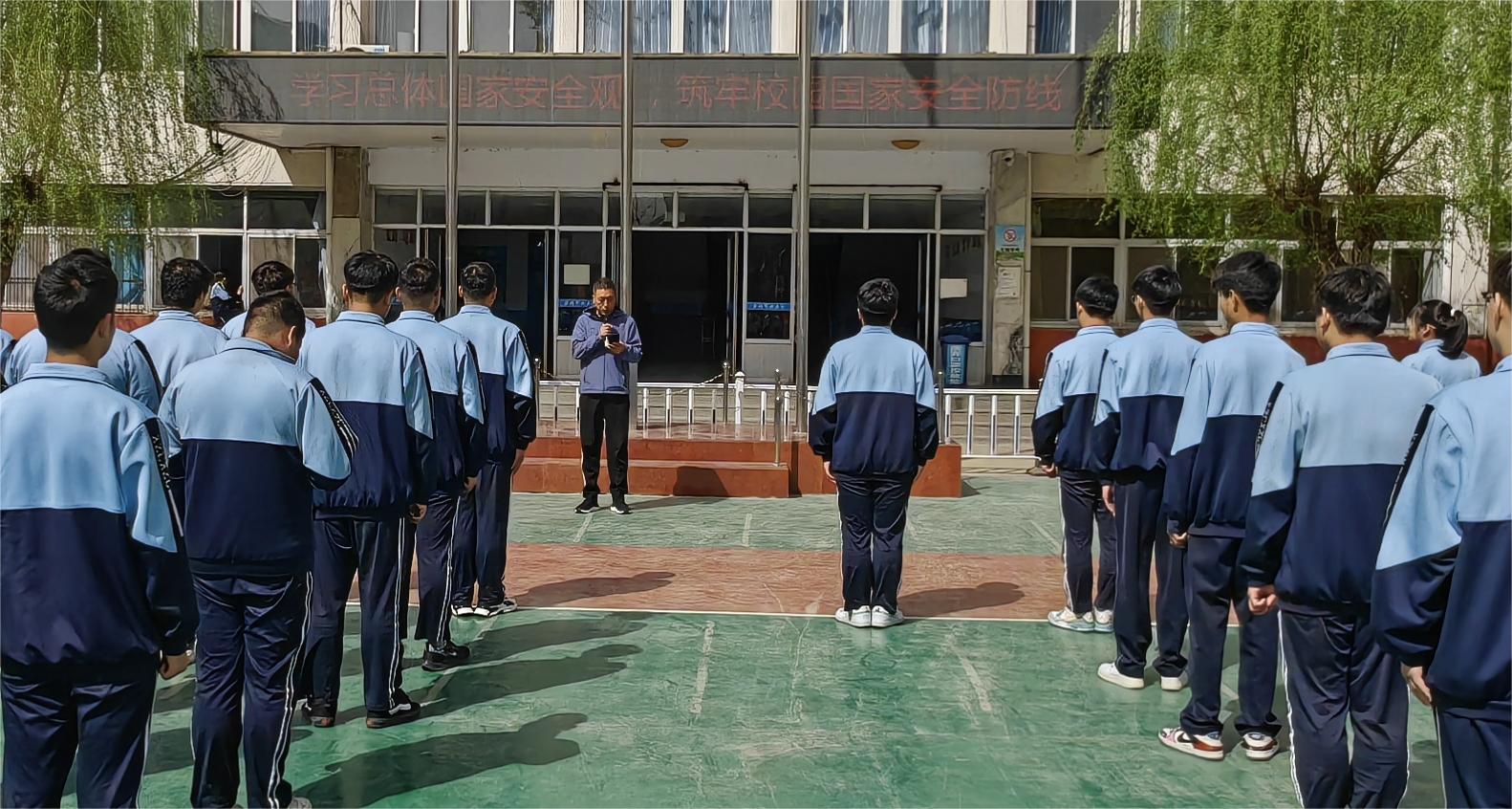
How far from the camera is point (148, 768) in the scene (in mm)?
4836

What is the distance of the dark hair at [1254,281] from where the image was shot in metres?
5.08

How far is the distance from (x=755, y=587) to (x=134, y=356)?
3.96 metres

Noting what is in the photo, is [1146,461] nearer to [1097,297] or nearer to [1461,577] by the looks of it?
[1097,297]

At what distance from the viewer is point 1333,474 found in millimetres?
4035

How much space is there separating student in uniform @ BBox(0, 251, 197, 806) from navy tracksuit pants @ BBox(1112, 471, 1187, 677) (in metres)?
4.10

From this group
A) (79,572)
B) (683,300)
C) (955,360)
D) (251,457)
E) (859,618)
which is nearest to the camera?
(79,572)

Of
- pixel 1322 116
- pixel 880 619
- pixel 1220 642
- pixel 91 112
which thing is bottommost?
pixel 880 619

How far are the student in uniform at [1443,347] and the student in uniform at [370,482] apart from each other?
5.54 meters

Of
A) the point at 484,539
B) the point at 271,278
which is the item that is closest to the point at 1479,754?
the point at 271,278

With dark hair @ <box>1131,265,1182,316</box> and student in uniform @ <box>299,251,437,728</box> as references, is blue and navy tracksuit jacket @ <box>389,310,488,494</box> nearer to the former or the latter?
student in uniform @ <box>299,251,437,728</box>

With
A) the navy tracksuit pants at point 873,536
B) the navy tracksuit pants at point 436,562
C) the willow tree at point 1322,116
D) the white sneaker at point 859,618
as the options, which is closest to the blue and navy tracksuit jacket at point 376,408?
the navy tracksuit pants at point 436,562

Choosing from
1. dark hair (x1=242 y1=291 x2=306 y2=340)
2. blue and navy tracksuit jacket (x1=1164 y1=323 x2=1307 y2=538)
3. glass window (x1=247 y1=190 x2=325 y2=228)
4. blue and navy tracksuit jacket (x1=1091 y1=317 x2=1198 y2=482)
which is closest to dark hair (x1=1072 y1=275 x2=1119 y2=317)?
blue and navy tracksuit jacket (x1=1091 y1=317 x2=1198 y2=482)

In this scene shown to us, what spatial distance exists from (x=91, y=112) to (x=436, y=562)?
44.1ft

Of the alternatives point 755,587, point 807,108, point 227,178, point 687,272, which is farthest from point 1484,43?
point 227,178
